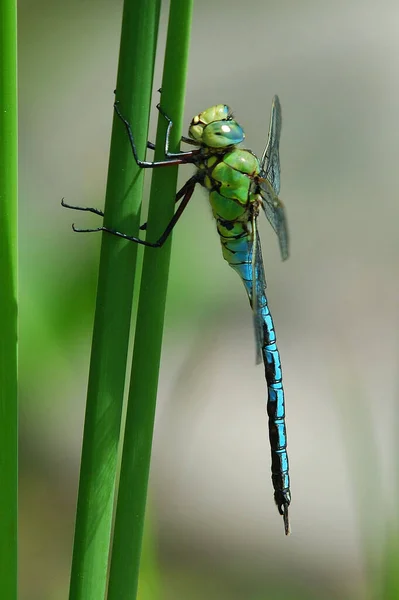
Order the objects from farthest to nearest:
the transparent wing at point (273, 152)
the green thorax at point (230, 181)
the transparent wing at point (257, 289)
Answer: the transparent wing at point (273, 152) → the green thorax at point (230, 181) → the transparent wing at point (257, 289)

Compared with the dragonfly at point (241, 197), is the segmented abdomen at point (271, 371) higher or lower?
lower

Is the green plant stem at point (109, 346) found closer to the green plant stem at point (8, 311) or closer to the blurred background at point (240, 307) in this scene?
the green plant stem at point (8, 311)

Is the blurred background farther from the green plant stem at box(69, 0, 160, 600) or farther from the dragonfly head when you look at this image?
the green plant stem at box(69, 0, 160, 600)

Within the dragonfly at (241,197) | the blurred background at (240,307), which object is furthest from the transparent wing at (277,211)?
the blurred background at (240,307)

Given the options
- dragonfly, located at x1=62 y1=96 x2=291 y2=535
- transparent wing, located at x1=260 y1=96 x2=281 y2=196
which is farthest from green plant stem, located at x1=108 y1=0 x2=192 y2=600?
transparent wing, located at x1=260 y1=96 x2=281 y2=196

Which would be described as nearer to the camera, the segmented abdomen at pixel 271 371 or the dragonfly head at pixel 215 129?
the dragonfly head at pixel 215 129

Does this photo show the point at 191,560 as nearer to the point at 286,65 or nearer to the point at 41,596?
the point at 41,596

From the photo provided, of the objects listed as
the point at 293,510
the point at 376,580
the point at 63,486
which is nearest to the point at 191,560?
the point at 293,510
